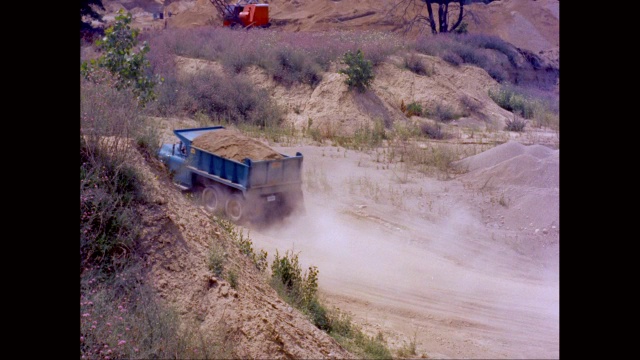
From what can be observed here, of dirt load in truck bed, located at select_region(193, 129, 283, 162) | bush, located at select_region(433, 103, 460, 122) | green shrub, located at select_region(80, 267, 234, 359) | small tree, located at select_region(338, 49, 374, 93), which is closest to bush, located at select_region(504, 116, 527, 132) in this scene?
bush, located at select_region(433, 103, 460, 122)

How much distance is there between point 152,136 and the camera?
7914 mm

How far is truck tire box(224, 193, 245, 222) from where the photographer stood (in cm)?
1125

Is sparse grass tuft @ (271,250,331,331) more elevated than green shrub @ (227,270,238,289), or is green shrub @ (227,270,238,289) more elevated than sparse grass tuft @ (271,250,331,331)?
green shrub @ (227,270,238,289)

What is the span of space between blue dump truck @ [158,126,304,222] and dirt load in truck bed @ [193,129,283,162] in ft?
0.42

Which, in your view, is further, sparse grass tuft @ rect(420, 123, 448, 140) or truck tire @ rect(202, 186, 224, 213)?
sparse grass tuft @ rect(420, 123, 448, 140)

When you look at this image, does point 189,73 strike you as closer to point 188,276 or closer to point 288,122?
point 288,122

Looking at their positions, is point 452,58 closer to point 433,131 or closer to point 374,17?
point 433,131

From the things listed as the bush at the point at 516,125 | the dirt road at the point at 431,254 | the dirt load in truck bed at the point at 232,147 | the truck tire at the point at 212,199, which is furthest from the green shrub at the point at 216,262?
the bush at the point at 516,125

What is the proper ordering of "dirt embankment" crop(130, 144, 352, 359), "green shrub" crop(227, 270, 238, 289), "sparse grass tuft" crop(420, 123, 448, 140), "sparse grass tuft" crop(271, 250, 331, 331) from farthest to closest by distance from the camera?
"sparse grass tuft" crop(420, 123, 448, 140)
"sparse grass tuft" crop(271, 250, 331, 331)
"green shrub" crop(227, 270, 238, 289)
"dirt embankment" crop(130, 144, 352, 359)

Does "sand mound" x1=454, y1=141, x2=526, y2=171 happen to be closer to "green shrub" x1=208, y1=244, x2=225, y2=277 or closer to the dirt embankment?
the dirt embankment

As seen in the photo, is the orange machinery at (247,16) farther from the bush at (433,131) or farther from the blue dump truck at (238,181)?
the blue dump truck at (238,181)

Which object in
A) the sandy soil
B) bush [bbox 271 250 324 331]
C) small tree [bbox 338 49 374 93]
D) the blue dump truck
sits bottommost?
bush [bbox 271 250 324 331]
